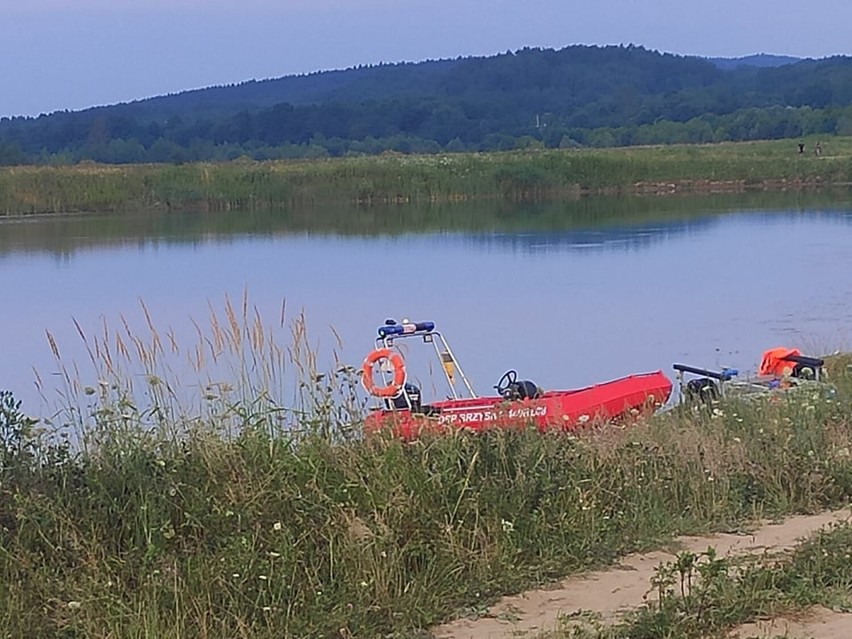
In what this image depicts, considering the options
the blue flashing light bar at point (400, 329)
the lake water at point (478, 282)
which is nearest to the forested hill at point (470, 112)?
the lake water at point (478, 282)

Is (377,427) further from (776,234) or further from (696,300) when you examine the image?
(776,234)

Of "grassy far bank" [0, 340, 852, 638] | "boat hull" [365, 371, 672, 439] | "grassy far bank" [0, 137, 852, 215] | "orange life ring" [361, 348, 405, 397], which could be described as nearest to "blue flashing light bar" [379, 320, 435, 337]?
"boat hull" [365, 371, 672, 439]

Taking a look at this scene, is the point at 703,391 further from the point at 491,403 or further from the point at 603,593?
the point at 603,593

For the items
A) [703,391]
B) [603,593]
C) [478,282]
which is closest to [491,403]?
[703,391]

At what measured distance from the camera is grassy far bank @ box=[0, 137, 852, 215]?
41.3 metres

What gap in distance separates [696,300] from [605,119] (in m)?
102

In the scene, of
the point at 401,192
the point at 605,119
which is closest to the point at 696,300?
the point at 401,192

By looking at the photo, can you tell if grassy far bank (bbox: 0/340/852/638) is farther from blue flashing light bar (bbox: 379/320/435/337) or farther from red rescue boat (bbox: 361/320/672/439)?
blue flashing light bar (bbox: 379/320/435/337)

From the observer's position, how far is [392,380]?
888 centimetres

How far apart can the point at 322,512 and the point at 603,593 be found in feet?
3.81

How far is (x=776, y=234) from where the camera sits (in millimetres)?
29531

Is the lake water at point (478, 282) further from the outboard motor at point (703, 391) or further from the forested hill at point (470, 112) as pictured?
the forested hill at point (470, 112)

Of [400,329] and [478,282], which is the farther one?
[478,282]

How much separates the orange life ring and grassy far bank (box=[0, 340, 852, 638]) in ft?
6.82
